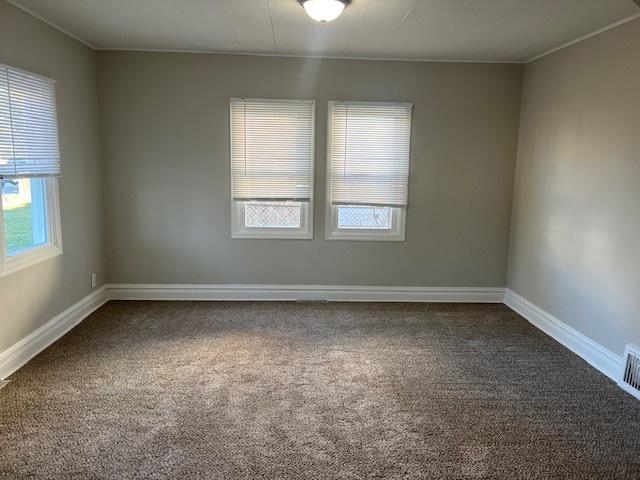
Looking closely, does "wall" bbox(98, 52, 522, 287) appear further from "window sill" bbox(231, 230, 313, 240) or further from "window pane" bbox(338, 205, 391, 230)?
"window pane" bbox(338, 205, 391, 230)

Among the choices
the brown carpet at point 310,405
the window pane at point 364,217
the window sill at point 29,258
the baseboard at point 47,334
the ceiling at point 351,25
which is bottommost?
the brown carpet at point 310,405

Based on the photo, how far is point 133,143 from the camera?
4.54 metres

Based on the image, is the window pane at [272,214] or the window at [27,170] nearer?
the window at [27,170]

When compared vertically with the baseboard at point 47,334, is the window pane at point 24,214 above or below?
above

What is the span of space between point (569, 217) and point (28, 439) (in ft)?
13.4

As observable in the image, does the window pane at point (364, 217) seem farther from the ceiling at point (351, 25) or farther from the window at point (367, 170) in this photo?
the ceiling at point (351, 25)

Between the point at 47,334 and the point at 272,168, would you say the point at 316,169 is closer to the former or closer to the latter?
the point at 272,168

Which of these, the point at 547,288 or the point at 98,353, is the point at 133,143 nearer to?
the point at 98,353

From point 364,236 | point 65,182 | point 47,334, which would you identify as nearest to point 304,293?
point 364,236

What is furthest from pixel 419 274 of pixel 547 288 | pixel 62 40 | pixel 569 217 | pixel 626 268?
pixel 62 40

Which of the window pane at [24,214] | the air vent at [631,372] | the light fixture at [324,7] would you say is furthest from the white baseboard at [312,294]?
the light fixture at [324,7]

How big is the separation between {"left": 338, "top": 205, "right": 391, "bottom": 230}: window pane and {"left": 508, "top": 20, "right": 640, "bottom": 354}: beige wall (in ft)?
4.50

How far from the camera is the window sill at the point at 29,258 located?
308 centimetres

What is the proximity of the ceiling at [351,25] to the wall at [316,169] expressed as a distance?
23 centimetres
